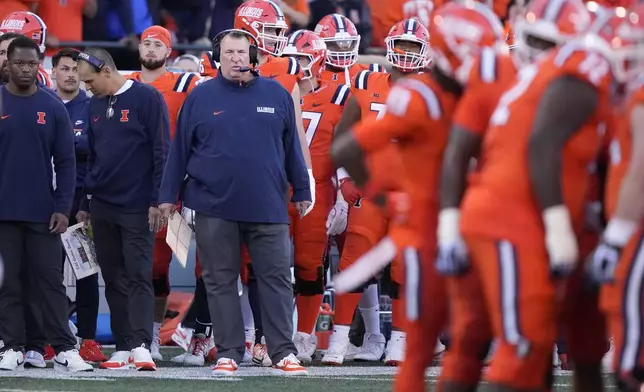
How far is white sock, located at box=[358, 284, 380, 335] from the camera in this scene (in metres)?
9.77

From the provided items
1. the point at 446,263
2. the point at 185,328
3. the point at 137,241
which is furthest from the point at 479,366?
the point at 185,328

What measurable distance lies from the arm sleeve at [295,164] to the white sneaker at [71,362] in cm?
149

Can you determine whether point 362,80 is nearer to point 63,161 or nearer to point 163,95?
point 163,95

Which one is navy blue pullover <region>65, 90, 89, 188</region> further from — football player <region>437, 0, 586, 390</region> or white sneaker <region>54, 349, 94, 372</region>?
football player <region>437, 0, 586, 390</region>

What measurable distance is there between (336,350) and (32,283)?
1973 millimetres

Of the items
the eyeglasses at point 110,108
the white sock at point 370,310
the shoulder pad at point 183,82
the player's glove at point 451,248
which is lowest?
the white sock at point 370,310

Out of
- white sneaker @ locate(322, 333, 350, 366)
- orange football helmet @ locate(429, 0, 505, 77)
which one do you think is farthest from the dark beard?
orange football helmet @ locate(429, 0, 505, 77)

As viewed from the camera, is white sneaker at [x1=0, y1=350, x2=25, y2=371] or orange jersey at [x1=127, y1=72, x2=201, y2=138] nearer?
white sneaker at [x1=0, y1=350, x2=25, y2=371]

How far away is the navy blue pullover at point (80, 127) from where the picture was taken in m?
9.38

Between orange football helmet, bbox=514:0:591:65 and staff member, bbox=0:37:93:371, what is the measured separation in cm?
388

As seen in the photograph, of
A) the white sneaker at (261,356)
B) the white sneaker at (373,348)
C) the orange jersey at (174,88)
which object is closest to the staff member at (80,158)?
the orange jersey at (174,88)

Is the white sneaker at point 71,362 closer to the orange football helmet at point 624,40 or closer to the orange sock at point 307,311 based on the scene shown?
the orange sock at point 307,311

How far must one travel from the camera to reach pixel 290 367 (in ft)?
27.1

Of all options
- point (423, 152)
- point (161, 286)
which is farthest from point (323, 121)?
point (423, 152)
